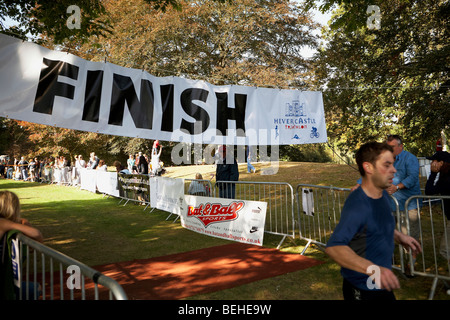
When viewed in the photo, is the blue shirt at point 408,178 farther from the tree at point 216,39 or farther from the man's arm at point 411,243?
the tree at point 216,39

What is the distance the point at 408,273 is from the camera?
5.46m

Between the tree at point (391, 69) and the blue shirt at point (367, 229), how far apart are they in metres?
7.60

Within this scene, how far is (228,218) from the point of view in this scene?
27.5ft

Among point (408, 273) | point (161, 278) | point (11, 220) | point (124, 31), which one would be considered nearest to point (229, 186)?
point (161, 278)

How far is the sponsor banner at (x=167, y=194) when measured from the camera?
10.6 metres

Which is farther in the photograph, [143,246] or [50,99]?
[143,246]

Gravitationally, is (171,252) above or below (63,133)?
below

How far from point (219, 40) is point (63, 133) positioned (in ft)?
58.9

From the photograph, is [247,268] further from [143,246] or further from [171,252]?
[143,246]

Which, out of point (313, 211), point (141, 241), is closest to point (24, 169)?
point (141, 241)

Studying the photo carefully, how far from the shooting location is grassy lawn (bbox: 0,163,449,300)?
497 centimetres

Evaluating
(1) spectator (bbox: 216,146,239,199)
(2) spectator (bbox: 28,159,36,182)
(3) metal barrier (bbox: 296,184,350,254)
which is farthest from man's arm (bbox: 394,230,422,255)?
(2) spectator (bbox: 28,159,36,182)

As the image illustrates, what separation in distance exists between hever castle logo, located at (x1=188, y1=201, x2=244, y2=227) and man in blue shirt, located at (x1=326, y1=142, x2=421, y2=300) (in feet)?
18.1
